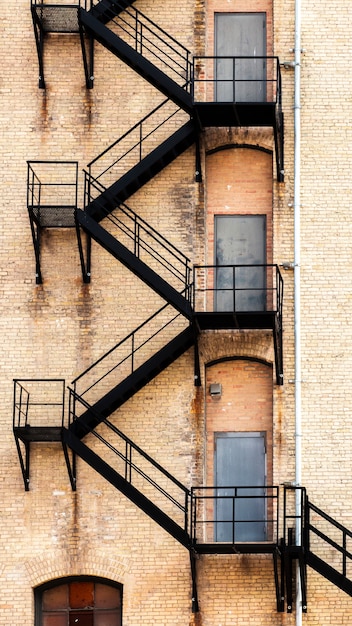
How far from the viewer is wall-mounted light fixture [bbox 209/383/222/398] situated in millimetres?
27812

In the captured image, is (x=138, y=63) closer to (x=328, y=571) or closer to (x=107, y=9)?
(x=107, y=9)

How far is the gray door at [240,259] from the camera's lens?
2822cm

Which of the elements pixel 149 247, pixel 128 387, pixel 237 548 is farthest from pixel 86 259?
pixel 237 548

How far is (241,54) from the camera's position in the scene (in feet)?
95.9

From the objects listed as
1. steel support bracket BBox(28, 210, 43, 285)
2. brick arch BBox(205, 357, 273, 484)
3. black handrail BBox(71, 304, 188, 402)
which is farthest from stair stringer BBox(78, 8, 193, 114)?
brick arch BBox(205, 357, 273, 484)

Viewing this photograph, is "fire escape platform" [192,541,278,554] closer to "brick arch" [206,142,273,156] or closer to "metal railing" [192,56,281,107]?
"brick arch" [206,142,273,156]

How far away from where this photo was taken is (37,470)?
27.6 metres

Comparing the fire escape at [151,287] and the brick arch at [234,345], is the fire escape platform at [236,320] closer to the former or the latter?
the fire escape at [151,287]

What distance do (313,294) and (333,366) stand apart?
1.36m

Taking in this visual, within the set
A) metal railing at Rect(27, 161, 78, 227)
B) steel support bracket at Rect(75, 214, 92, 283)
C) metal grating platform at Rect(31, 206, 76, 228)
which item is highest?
metal railing at Rect(27, 161, 78, 227)

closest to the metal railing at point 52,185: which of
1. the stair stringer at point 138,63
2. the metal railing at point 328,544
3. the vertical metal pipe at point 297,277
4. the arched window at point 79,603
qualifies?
the stair stringer at point 138,63

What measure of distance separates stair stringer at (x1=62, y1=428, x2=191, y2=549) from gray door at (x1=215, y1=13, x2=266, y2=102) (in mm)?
7044

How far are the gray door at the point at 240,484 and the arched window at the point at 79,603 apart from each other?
7.13ft

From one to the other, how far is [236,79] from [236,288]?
13.4ft
